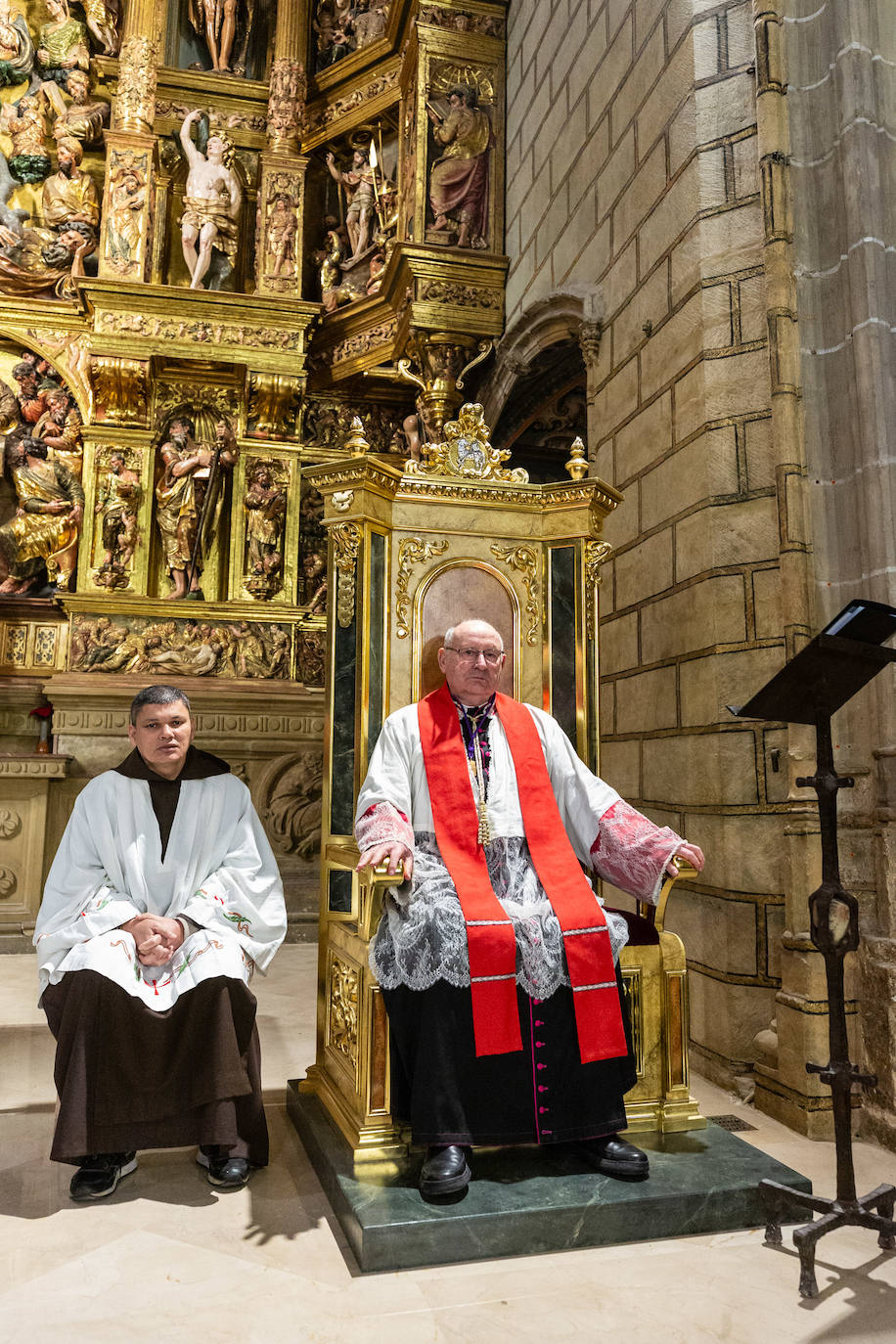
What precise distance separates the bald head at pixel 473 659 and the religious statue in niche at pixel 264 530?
4968 millimetres

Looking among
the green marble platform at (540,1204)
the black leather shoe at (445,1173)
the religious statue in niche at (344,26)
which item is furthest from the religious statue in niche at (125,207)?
the black leather shoe at (445,1173)

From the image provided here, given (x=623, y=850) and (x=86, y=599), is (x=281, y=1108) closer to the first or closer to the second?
(x=623, y=850)

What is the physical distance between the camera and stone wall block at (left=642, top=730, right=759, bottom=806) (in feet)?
12.1

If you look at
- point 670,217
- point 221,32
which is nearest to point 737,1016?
point 670,217

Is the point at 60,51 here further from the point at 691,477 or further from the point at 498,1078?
the point at 498,1078

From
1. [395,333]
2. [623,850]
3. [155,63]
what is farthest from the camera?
[155,63]

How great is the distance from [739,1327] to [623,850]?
1.29 meters

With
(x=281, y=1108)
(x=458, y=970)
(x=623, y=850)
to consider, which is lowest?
(x=281, y=1108)

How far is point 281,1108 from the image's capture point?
336 centimetres

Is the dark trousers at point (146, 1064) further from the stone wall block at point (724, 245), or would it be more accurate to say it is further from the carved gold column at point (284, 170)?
the carved gold column at point (284, 170)

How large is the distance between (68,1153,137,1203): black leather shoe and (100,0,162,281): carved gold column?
7.02m

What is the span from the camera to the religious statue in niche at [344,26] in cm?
867

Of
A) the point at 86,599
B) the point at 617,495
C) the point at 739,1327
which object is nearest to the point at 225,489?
the point at 86,599

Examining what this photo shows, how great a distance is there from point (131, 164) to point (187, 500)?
283 centimetres
